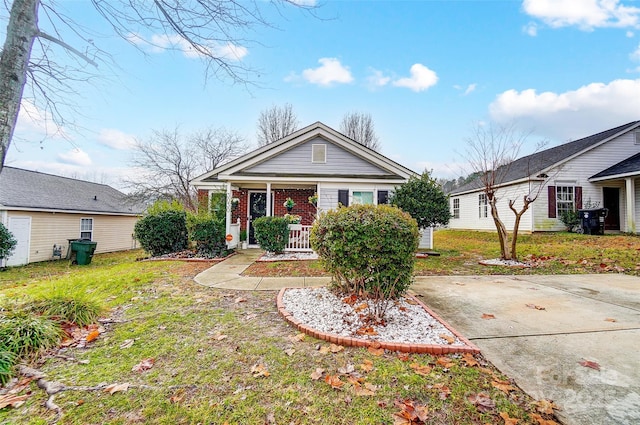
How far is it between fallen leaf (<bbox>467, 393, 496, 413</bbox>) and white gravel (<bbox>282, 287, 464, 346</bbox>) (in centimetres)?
81

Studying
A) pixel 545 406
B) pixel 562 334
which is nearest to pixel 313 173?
pixel 562 334

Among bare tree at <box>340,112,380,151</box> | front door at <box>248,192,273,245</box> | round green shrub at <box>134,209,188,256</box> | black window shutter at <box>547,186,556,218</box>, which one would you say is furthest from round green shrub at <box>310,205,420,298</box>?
bare tree at <box>340,112,380,151</box>

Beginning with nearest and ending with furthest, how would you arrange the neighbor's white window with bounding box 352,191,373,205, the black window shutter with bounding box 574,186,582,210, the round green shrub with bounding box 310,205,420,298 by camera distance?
the round green shrub with bounding box 310,205,420,298 → the neighbor's white window with bounding box 352,191,373,205 → the black window shutter with bounding box 574,186,582,210

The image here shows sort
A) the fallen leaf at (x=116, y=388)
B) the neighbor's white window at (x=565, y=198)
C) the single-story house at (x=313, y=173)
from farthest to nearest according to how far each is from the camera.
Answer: the neighbor's white window at (x=565, y=198) → the single-story house at (x=313, y=173) → the fallen leaf at (x=116, y=388)

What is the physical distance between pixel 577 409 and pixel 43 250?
2059cm

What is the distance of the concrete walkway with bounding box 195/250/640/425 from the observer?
6.87ft

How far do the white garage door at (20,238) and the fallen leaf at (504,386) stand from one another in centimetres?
1874

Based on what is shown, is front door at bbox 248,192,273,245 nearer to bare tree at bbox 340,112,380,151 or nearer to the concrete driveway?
the concrete driveway

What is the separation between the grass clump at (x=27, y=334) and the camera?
2746 mm

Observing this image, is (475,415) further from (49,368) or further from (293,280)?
(293,280)

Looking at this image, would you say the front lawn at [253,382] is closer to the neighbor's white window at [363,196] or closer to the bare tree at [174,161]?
the neighbor's white window at [363,196]

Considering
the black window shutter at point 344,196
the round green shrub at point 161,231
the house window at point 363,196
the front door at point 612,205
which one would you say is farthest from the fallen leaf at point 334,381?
the front door at point 612,205

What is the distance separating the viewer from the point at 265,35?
12.6ft

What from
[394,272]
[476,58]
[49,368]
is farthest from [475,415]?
[476,58]
